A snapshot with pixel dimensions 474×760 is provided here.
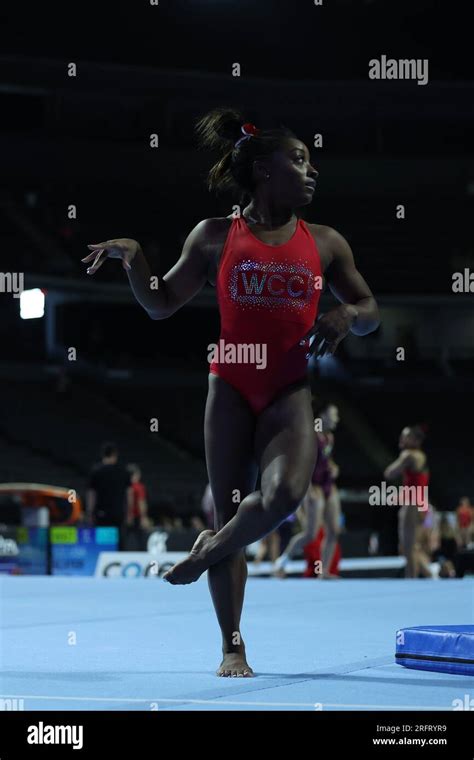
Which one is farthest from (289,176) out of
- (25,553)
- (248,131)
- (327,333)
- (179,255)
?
(179,255)

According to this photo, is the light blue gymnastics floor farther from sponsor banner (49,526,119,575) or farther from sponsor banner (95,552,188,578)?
sponsor banner (49,526,119,575)

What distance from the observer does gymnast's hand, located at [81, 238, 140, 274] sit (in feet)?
12.5

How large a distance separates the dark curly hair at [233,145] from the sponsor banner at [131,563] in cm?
755

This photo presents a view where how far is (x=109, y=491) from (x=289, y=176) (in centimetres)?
868

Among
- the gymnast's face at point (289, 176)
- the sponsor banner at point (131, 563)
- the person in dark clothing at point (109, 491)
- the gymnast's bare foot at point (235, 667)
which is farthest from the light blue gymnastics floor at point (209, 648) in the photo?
the person in dark clothing at point (109, 491)

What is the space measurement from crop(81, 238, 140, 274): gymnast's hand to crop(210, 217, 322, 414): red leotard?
1.03 ft

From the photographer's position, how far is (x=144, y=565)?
37.9 feet

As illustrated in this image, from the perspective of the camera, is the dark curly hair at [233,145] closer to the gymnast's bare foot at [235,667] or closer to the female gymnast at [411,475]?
the gymnast's bare foot at [235,667]

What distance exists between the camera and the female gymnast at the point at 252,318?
12.3 feet

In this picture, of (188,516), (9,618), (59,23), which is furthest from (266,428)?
(59,23)

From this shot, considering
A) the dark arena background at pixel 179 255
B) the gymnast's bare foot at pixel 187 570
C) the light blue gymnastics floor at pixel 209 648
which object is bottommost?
the light blue gymnastics floor at pixel 209 648

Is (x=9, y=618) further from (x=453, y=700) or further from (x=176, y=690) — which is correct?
(x=453, y=700)

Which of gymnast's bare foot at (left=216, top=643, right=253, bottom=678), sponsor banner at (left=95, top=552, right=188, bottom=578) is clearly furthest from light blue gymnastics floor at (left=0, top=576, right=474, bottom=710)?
sponsor banner at (left=95, top=552, right=188, bottom=578)

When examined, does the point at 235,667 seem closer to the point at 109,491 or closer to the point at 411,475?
the point at 411,475
